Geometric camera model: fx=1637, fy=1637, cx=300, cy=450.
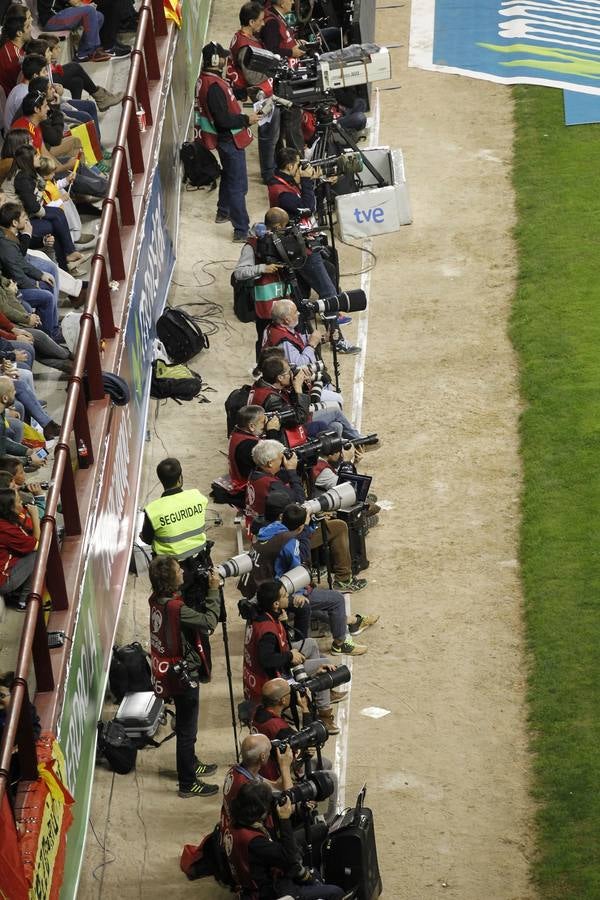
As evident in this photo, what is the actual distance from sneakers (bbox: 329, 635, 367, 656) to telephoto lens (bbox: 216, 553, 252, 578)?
1.63m

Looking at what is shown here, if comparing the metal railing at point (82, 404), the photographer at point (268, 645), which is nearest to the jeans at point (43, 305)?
the metal railing at point (82, 404)

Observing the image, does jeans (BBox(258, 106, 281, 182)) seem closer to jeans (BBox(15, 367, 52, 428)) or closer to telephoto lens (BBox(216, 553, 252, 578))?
jeans (BBox(15, 367, 52, 428))

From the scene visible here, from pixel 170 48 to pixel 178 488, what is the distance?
7.52 meters

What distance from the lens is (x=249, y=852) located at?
401 inches

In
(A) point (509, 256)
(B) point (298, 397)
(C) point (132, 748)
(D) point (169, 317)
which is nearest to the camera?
(C) point (132, 748)

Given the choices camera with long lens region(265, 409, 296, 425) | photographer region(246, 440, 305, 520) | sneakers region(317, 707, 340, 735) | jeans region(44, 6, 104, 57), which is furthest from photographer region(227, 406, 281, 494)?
jeans region(44, 6, 104, 57)

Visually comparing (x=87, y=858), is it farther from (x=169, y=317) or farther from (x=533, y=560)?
(x=169, y=317)

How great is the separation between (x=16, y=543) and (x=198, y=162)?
30.6 feet

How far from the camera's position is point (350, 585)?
14453 mm

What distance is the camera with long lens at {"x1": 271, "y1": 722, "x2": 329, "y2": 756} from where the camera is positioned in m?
10.6

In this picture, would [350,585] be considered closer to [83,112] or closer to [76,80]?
[83,112]

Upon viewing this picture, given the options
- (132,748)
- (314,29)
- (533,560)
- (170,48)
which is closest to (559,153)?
(314,29)

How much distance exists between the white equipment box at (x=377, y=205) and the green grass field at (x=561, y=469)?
164 cm

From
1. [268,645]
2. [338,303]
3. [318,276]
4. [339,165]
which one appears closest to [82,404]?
[268,645]
